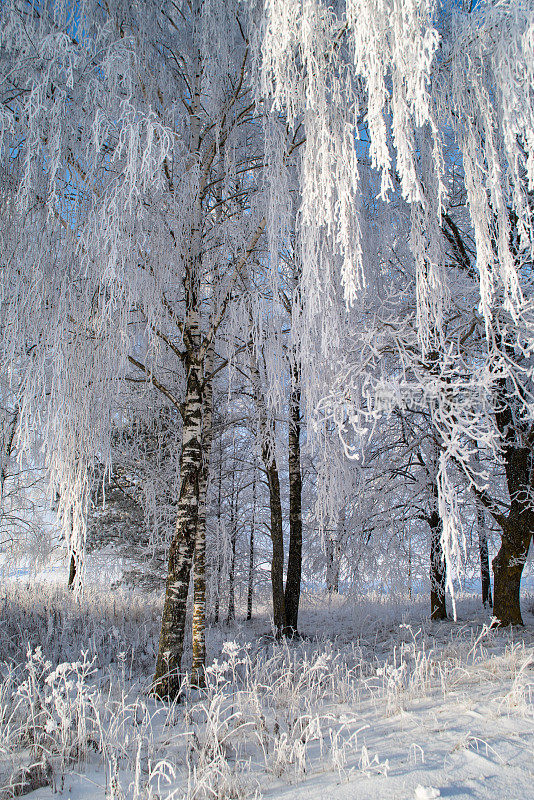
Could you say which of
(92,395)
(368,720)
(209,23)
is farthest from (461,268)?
(368,720)

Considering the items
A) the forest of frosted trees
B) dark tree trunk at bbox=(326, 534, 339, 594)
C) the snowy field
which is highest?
the forest of frosted trees

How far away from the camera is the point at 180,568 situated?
196 inches

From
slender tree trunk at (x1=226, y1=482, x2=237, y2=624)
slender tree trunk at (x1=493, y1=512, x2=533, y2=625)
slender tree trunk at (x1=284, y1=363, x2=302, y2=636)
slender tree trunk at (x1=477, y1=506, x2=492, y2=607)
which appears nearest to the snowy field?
slender tree trunk at (x1=493, y1=512, x2=533, y2=625)

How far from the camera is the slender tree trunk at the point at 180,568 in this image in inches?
190

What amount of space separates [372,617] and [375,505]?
355cm

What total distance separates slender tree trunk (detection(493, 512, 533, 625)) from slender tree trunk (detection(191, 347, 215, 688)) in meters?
4.27

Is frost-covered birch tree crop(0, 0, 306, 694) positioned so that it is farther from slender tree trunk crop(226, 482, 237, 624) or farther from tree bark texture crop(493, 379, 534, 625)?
slender tree trunk crop(226, 482, 237, 624)

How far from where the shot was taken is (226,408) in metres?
10.5

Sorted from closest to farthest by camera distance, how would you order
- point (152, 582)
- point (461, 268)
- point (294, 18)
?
point (294, 18)
point (461, 268)
point (152, 582)

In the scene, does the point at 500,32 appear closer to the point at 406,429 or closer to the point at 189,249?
the point at 189,249

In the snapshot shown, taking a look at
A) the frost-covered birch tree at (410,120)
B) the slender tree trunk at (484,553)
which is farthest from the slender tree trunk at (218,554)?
the frost-covered birch tree at (410,120)

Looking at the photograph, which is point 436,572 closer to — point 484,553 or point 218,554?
point 484,553

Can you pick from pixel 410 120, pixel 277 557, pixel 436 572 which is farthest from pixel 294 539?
pixel 410 120

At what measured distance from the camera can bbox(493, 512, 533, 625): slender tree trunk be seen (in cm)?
675
